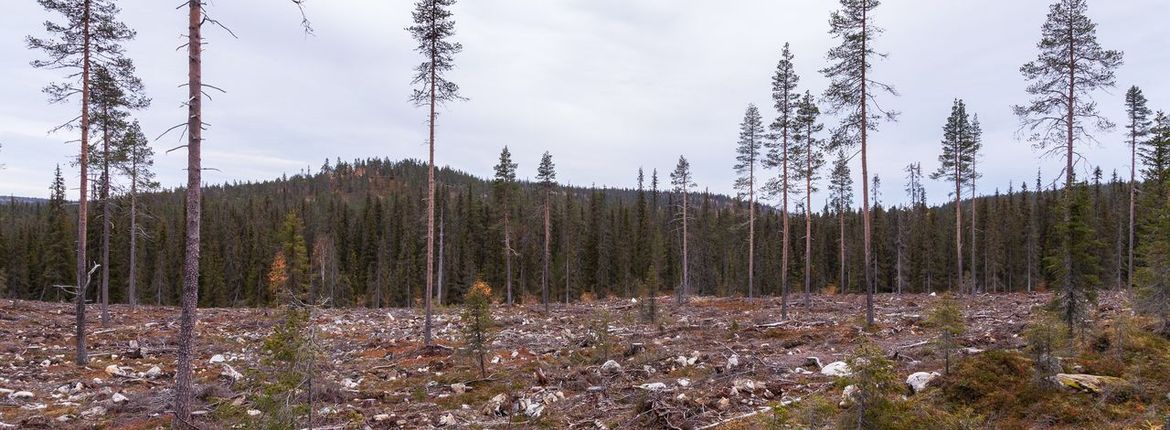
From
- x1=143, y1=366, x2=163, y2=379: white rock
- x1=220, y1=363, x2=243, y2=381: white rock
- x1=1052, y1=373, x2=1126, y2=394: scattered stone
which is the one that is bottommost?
x1=143, y1=366, x2=163, y2=379: white rock

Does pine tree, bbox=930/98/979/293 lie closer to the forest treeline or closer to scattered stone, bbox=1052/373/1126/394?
the forest treeline

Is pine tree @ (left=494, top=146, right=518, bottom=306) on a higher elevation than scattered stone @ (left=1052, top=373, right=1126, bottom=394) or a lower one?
higher

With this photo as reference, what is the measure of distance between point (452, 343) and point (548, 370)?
7180 millimetres

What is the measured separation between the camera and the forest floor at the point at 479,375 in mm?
9891

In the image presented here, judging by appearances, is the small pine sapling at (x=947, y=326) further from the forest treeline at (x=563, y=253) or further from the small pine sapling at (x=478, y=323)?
the forest treeline at (x=563, y=253)

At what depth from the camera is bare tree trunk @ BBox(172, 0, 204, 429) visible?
8.29m

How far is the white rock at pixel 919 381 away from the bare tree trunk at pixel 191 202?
477 inches

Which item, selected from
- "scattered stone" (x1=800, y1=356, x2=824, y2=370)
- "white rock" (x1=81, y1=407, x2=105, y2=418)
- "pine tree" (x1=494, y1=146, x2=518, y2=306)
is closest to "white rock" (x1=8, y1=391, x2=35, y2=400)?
"white rock" (x1=81, y1=407, x2=105, y2=418)

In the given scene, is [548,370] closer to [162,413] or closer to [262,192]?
[162,413]

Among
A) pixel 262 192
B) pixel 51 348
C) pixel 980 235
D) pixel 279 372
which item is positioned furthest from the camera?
pixel 262 192

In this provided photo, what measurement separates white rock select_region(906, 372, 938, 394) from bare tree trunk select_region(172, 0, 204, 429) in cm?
1211

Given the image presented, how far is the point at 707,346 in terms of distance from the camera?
17406 mm

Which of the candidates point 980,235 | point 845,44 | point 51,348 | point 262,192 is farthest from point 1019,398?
point 262,192

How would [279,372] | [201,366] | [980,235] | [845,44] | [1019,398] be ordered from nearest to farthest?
[279,372]
[1019,398]
[201,366]
[845,44]
[980,235]
